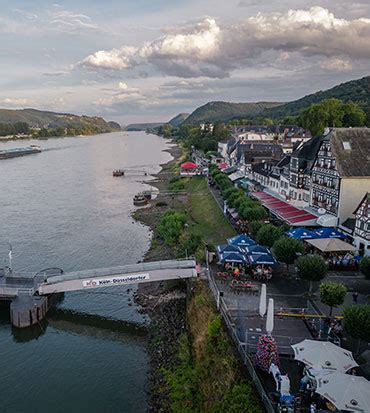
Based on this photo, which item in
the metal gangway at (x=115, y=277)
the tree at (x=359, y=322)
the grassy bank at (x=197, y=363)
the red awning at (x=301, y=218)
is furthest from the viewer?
the red awning at (x=301, y=218)

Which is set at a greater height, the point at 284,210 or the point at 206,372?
the point at 284,210

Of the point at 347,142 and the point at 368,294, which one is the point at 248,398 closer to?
the point at 368,294

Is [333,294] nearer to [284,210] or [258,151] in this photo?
[284,210]

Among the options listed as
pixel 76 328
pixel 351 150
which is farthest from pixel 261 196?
pixel 76 328

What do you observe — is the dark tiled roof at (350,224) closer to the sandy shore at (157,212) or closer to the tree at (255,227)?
the tree at (255,227)

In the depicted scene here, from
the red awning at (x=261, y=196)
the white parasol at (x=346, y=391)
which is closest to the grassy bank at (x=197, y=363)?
the white parasol at (x=346, y=391)
